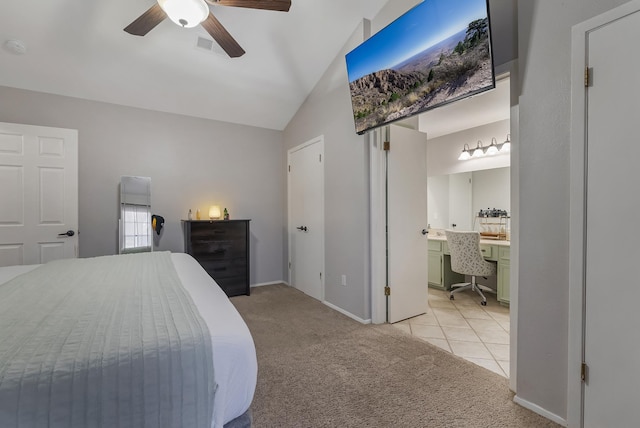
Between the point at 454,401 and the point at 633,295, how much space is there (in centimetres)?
103

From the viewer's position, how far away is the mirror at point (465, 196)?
3.80 meters

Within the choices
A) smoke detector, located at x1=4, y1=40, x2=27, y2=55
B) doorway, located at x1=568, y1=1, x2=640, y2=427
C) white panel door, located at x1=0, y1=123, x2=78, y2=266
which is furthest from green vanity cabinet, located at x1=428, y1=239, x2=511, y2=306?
smoke detector, located at x1=4, y1=40, x2=27, y2=55

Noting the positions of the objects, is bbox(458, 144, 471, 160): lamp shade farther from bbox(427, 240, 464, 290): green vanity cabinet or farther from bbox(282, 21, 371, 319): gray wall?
bbox(282, 21, 371, 319): gray wall

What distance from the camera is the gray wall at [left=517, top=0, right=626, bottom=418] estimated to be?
4.81 ft

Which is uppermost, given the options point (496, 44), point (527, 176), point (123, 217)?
point (496, 44)

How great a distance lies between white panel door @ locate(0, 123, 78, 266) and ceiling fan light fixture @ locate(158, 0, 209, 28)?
2129 mm

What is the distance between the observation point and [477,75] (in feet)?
5.48

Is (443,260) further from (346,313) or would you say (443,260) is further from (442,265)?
(346,313)

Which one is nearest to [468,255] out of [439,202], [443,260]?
[443,260]

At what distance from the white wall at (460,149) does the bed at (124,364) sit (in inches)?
151

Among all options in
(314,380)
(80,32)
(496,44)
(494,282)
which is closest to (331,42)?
(496,44)

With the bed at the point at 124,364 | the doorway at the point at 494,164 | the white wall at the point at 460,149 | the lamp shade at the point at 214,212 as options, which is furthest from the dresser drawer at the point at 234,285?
the white wall at the point at 460,149

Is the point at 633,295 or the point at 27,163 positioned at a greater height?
the point at 27,163

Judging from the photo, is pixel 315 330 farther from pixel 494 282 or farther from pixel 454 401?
pixel 494 282
